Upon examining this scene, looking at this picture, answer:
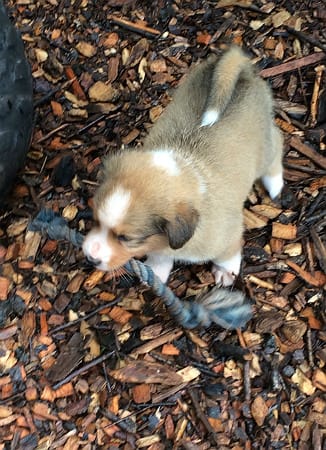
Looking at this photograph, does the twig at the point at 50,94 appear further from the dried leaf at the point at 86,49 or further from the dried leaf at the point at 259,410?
the dried leaf at the point at 259,410

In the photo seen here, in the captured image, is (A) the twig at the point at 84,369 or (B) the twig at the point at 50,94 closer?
(A) the twig at the point at 84,369

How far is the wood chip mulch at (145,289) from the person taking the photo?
3.92 meters

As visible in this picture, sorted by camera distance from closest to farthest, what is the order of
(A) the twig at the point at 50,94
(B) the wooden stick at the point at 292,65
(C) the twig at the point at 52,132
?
(C) the twig at the point at 52,132 < (A) the twig at the point at 50,94 < (B) the wooden stick at the point at 292,65

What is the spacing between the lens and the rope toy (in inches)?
154

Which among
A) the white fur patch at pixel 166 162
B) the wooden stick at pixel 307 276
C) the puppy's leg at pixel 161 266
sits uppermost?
the white fur patch at pixel 166 162

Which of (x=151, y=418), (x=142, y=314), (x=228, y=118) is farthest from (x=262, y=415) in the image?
(x=228, y=118)

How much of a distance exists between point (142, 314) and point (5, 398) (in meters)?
0.90

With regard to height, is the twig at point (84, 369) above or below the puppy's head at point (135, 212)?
below

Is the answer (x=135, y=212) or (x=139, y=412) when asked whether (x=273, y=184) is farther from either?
(x=139, y=412)

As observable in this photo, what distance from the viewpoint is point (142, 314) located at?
165 inches

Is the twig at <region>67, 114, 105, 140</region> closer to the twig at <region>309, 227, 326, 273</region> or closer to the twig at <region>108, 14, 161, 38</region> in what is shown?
the twig at <region>108, 14, 161, 38</region>

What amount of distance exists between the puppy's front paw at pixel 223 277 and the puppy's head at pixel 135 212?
745 mm

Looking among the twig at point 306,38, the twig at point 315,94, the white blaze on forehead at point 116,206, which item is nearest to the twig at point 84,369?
the white blaze on forehead at point 116,206

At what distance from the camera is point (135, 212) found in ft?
11.2
